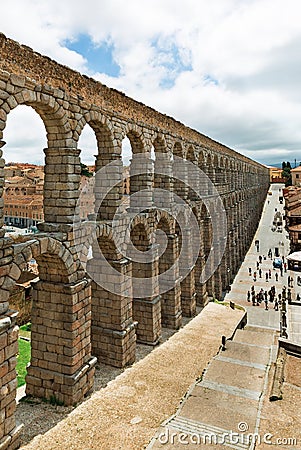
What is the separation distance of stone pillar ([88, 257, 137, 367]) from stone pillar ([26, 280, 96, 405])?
2.13 metres

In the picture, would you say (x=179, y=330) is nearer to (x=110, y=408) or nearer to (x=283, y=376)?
(x=283, y=376)

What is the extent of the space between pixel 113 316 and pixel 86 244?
3.56m

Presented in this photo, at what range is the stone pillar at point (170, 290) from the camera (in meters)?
19.3

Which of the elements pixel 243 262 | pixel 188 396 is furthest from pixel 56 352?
pixel 243 262

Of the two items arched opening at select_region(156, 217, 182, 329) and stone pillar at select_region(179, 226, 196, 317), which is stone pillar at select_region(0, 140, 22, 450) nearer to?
Answer: arched opening at select_region(156, 217, 182, 329)

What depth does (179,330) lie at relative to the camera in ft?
62.8

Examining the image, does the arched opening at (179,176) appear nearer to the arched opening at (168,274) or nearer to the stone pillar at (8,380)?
the arched opening at (168,274)

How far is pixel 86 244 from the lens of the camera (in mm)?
12367

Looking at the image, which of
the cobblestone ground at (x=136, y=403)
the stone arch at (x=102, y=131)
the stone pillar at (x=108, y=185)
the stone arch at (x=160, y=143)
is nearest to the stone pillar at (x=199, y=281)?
the cobblestone ground at (x=136, y=403)

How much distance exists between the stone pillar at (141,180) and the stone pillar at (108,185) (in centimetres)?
246

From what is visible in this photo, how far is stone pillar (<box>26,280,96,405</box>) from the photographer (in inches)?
445

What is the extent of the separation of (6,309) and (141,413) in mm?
5224

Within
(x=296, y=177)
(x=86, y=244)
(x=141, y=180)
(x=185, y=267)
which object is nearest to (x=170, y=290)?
(x=185, y=267)

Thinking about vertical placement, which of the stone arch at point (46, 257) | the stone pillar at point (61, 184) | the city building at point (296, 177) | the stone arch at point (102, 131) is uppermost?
the city building at point (296, 177)
